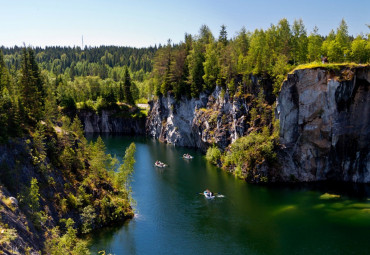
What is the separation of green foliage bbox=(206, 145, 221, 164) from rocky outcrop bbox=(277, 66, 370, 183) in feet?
61.9

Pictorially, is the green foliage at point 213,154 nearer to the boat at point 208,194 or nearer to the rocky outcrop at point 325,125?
the rocky outcrop at point 325,125

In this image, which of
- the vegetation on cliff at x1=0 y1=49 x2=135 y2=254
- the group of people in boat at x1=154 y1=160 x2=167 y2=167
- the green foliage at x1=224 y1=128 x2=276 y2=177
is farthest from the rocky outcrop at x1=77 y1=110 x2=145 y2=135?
the vegetation on cliff at x1=0 y1=49 x2=135 y2=254

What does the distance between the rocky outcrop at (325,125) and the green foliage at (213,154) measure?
18867 mm

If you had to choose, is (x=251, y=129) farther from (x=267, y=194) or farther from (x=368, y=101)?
(x=368, y=101)

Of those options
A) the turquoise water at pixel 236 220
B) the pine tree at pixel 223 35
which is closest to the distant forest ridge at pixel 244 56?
the pine tree at pixel 223 35

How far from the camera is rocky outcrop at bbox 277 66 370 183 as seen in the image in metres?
65.8

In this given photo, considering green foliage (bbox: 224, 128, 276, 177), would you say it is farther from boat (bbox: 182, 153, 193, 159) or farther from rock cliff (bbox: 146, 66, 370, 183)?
boat (bbox: 182, 153, 193, 159)

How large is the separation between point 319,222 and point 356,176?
890 inches

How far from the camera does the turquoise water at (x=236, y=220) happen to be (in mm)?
45125

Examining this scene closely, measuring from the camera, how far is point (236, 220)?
2101 inches

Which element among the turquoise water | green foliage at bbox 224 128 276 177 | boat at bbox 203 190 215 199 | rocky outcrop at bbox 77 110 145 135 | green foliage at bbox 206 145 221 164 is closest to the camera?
the turquoise water

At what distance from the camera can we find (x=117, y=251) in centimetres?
4316

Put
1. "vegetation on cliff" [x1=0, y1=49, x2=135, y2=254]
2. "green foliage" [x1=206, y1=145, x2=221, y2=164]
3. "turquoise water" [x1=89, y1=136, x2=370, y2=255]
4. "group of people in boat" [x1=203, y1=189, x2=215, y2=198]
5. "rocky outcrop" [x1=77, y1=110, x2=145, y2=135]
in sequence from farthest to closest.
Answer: "rocky outcrop" [x1=77, y1=110, x2=145, y2=135] → "green foliage" [x1=206, y1=145, x2=221, y2=164] → "group of people in boat" [x1=203, y1=189, x2=215, y2=198] → "turquoise water" [x1=89, y1=136, x2=370, y2=255] → "vegetation on cliff" [x1=0, y1=49, x2=135, y2=254]


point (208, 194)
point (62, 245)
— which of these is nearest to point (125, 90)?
point (208, 194)
